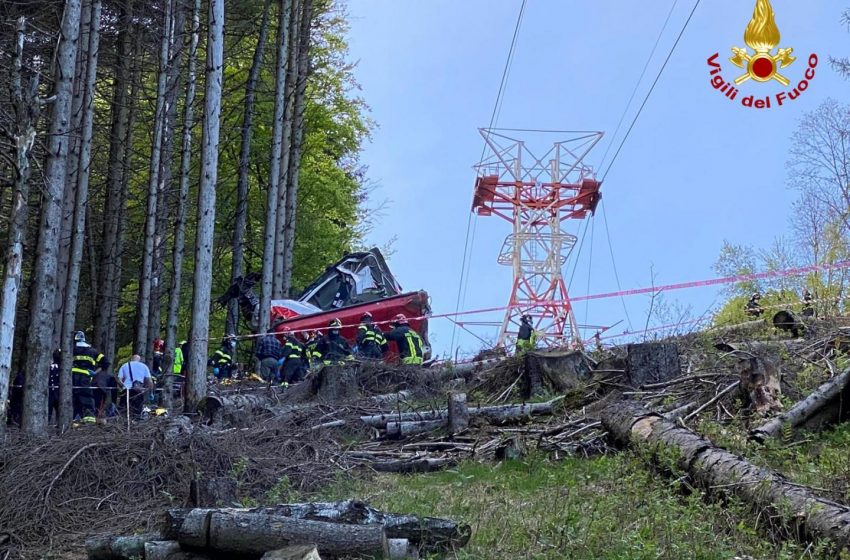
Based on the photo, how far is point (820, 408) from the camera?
10266 mm

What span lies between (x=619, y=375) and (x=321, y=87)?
2690 cm

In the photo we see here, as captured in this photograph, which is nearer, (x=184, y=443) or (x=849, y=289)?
(x=184, y=443)

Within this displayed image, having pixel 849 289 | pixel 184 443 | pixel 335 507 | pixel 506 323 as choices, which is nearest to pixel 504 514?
pixel 335 507

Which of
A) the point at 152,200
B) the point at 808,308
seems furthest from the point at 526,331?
the point at 152,200

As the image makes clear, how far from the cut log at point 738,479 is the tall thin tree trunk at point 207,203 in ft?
26.4

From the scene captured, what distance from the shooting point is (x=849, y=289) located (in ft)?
61.6

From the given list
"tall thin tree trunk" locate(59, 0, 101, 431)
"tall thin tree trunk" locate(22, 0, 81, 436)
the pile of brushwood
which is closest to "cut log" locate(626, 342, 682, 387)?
the pile of brushwood

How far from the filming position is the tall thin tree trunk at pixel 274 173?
1054 inches

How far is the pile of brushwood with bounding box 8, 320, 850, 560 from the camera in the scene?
7.32 metres

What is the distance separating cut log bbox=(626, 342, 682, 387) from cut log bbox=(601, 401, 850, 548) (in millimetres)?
1788

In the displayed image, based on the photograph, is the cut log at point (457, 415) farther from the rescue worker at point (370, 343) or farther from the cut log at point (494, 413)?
the rescue worker at point (370, 343)

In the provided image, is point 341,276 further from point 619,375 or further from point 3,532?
point 3,532

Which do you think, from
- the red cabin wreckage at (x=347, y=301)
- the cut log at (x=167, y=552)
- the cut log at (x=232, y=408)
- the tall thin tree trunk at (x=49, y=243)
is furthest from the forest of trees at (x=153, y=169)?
the cut log at (x=167, y=552)

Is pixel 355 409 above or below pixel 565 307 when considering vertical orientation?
below
